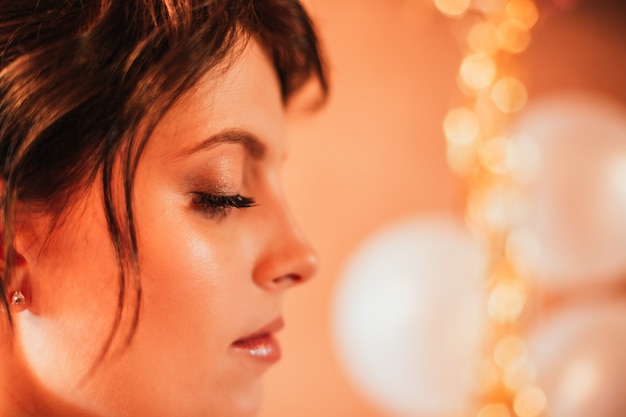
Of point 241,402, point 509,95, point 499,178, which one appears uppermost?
point 509,95

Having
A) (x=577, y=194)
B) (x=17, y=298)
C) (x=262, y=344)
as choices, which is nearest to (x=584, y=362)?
(x=577, y=194)

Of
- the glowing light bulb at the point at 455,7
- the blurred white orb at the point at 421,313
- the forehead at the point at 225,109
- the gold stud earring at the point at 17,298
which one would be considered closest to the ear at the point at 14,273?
the gold stud earring at the point at 17,298

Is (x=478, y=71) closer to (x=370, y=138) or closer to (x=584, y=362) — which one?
(x=370, y=138)

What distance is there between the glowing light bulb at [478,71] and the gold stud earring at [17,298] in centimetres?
79

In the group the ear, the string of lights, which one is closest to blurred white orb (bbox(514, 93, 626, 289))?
the string of lights

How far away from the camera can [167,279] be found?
0.53 metres

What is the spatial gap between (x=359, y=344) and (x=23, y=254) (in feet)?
1.92

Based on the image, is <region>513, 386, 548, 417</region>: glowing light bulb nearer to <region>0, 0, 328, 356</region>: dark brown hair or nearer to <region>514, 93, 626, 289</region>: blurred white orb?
<region>514, 93, 626, 289</region>: blurred white orb

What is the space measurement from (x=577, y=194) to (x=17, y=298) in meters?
0.76

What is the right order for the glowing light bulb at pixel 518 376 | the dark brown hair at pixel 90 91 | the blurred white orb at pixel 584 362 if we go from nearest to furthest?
the dark brown hair at pixel 90 91, the blurred white orb at pixel 584 362, the glowing light bulb at pixel 518 376

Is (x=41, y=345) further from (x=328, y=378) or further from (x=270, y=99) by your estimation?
(x=328, y=378)

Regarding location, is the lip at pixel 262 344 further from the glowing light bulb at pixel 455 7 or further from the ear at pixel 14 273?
the glowing light bulb at pixel 455 7

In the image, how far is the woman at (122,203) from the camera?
502 mm

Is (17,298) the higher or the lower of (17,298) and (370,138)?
the lower
